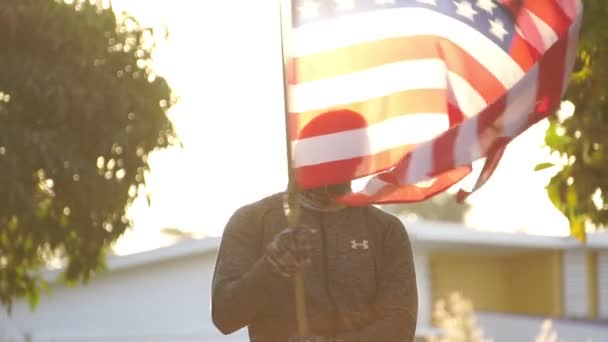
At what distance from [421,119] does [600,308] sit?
32341 mm

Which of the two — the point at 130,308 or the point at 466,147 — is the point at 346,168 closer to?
the point at 466,147

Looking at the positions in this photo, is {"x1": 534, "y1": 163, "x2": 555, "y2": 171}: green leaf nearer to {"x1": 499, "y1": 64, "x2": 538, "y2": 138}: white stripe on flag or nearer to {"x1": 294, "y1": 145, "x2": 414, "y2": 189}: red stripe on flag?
{"x1": 499, "y1": 64, "x2": 538, "y2": 138}: white stripe on flag

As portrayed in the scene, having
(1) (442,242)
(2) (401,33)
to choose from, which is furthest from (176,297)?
(2) (401,33)

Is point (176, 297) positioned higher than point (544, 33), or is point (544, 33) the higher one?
point (544, 33)

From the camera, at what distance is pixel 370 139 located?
5.39m

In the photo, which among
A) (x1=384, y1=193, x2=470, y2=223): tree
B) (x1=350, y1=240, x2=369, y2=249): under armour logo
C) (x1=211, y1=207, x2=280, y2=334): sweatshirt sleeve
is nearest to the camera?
(x1=211, y1=207, x2=280, y2=334): sweatshirt sleeve

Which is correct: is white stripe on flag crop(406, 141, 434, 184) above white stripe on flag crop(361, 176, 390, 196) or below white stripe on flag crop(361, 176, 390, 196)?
above

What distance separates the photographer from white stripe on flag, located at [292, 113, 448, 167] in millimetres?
5184

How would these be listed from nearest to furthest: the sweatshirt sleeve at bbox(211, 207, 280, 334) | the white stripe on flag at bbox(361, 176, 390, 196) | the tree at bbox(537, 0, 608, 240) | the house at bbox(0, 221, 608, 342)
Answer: the sweatshirt sleeve at bbox(211, 207, 280, 334)
the white stripe on flag at bbox(361, 176, 390, 196)
the tree at bbox(537, 0, 608, 240)
the house at bbox(0, 221, 608, 342)

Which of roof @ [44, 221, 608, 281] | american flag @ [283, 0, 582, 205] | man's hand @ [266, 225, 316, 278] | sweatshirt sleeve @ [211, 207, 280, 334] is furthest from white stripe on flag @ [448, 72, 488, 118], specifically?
roof @ [44, 221, 608, 281]

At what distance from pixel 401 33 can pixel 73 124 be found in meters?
11.1

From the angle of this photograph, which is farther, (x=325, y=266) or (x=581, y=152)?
(x=581, y=152)

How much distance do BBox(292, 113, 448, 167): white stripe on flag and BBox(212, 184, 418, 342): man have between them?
13 centimetres

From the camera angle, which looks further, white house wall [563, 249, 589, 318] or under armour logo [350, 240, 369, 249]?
white house wall [563, 249, 589, 318]
